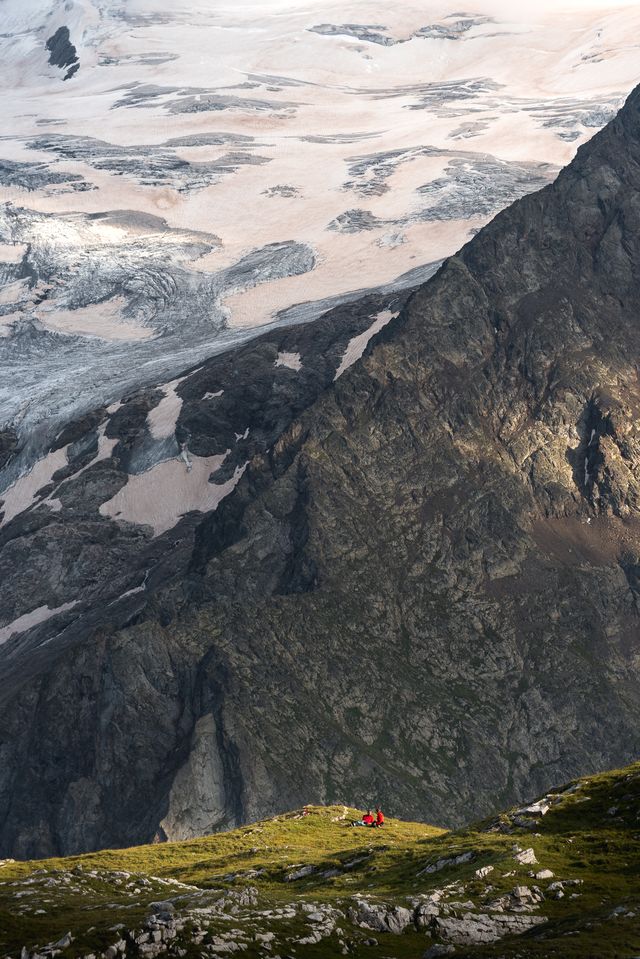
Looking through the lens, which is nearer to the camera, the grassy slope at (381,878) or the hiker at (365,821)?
the grassy slope at (381,878)

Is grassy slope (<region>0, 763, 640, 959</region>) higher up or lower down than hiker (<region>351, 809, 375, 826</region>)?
higher up

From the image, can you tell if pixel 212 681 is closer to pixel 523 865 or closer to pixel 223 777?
pixel 223 777

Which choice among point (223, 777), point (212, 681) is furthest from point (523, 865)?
point (212, 681)

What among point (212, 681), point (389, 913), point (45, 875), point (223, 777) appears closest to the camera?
point (389, 913)

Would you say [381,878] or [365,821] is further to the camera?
[365,821]

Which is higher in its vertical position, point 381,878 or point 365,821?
point 381,878

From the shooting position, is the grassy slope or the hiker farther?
the hiker

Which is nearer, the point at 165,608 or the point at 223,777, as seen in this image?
the point at 223,777

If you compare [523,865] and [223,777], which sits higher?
[523,865]
